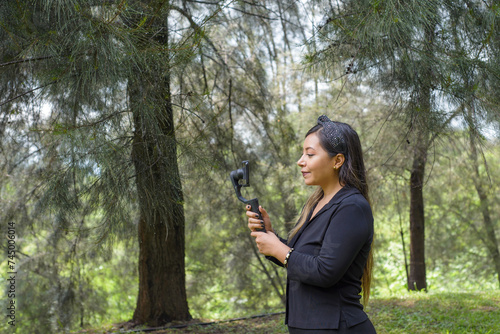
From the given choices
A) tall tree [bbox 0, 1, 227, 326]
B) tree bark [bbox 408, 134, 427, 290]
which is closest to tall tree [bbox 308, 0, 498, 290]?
tall tree [bbox 0, 1, 227, 326]

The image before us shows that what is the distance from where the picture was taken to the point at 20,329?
747 centimetres

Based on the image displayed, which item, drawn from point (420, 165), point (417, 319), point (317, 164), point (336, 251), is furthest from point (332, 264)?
point (420, 165)

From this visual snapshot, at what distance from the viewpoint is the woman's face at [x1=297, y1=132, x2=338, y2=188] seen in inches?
69.4

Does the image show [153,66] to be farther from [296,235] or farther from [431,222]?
[431,222]

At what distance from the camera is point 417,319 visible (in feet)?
14.9

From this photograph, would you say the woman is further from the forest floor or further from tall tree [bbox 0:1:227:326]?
the forest floor

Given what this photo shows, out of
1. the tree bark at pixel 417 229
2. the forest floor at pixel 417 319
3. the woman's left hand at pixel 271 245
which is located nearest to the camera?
the woman's left hand at pixel 271 245

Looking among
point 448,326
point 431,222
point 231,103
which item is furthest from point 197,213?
point 431,222

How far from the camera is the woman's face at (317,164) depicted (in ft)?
5.79

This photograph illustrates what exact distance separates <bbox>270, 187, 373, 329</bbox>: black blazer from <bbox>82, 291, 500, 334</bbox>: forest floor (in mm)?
2879

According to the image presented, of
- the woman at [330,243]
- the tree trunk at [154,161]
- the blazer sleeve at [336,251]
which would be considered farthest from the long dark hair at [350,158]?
the tree trunk at [154,161]

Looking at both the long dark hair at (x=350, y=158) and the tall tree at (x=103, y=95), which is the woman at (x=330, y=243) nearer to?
the long dark hair at (x=350, y=158)

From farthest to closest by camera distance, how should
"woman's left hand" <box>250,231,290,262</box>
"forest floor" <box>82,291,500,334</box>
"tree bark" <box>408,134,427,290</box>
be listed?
"tree bark" <box>408,134,427,290</box> < "forest floor" <box>82,291,500,334</box> < "woman's left hand" <box>250,231,290,262</box>

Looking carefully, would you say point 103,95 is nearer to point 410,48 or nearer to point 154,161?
point 154,161
